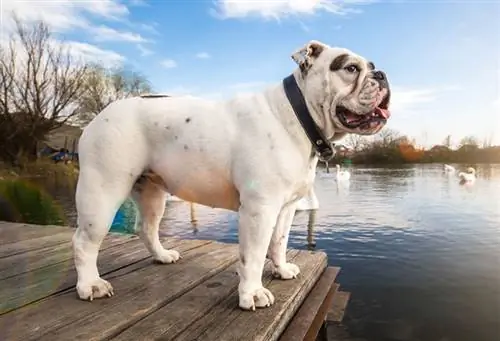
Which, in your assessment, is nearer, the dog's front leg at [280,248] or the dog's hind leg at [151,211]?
the dog's front leg at [280,248]

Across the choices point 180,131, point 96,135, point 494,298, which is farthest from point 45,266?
point 494,298

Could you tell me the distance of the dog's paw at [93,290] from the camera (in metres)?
2.49

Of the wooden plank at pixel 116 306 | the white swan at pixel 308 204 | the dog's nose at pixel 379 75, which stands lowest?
the white swan at pixel 308 204

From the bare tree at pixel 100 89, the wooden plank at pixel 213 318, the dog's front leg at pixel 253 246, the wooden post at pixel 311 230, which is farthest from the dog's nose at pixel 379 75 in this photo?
the bare tree at pixel 100 89

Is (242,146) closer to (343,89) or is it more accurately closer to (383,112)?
(343,89)

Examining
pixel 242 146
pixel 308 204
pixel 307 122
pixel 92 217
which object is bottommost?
pixel 308 204

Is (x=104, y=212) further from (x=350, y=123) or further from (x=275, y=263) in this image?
(x=350, y=123)

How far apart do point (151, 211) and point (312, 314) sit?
1319 mm

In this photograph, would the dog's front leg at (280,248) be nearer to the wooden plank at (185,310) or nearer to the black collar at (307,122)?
the wooden plank at (185,310)

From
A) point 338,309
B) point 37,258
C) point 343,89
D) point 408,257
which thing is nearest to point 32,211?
point 408,257

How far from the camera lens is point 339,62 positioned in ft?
7.48

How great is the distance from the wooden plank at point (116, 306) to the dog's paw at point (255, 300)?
1.51 ft

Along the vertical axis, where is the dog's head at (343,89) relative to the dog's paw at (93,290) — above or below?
above

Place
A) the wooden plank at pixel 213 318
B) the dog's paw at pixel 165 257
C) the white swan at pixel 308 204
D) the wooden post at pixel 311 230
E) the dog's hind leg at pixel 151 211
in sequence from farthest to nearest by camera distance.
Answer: the white swan at pixel 308 204 < the wooden post at pixel 311 230 < the dog's paw at pixel 165 257 < the dog's hind leg at pixel 151 211 < the wooden plank at pixel 213 318
